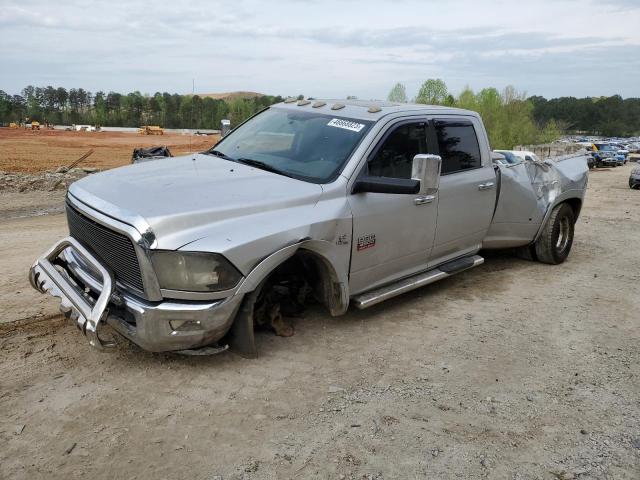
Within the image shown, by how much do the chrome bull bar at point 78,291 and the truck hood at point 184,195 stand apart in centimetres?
36

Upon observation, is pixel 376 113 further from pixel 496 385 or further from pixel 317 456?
pixel 317 456

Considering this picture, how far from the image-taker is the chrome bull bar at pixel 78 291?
127 inches

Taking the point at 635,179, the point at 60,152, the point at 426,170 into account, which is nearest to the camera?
the point at 426,170

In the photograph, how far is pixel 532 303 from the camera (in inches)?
213

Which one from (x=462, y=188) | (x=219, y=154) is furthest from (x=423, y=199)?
(x=219, y=154)

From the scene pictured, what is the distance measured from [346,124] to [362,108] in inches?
12.9

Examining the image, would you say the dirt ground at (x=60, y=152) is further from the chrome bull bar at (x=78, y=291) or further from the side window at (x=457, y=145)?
the side window at (x=457, y=145)

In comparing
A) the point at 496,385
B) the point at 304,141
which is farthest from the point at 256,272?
the point at 496,385

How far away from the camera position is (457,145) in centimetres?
520

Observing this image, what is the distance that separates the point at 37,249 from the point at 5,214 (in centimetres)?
532

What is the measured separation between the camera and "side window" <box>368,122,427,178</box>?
170 inches

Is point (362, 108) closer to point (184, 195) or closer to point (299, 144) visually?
point (299, 144)

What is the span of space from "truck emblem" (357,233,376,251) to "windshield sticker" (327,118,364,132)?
879 millimetres

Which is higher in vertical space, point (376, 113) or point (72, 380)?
point (376, 113)
